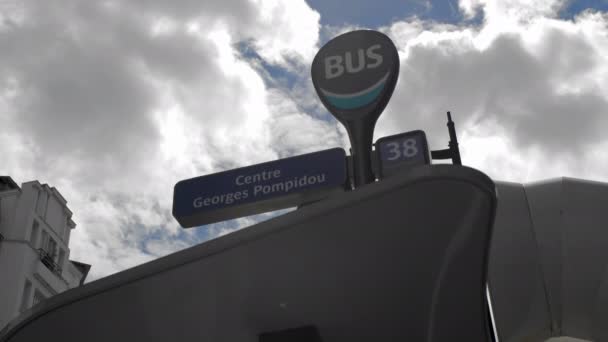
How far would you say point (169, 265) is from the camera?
4.89m

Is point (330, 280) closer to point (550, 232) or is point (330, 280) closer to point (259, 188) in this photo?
point (259, 188)

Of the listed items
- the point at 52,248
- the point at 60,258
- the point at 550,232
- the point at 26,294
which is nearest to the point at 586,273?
the point at 550,232

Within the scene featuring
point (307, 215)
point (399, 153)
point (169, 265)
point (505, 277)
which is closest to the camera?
point (307, 215)

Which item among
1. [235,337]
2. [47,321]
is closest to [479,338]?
[235,337]

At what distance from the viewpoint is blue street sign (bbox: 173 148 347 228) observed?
6.55 metres

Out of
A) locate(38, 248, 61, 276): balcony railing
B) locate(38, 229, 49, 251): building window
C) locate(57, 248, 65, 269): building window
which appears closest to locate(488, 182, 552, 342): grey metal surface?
locate(38, 248, 61, 276): balcony railing

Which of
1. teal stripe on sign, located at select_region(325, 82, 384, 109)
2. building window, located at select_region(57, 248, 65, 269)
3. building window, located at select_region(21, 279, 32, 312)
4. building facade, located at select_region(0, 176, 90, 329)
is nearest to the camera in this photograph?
teal stripe on sign, located at select_region(325, 82, 384, 109)

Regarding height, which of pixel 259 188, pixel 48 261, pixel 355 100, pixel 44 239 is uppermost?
pixel 44 239

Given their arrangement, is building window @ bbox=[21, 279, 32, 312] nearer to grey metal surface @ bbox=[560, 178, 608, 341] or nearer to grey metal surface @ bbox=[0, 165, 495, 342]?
grey metal surface @ bbox=[560, 178, 608, 341]

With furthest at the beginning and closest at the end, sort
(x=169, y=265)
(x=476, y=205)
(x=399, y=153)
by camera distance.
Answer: (x=399, y=153) → (x=169, y=265) → (x=476, y=205)

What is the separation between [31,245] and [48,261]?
1.46 metres

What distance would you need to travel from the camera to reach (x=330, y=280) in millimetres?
4773

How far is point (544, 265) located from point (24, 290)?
2386 centimetres

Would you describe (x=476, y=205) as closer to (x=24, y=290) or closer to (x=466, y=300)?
(x=466, y=300)
